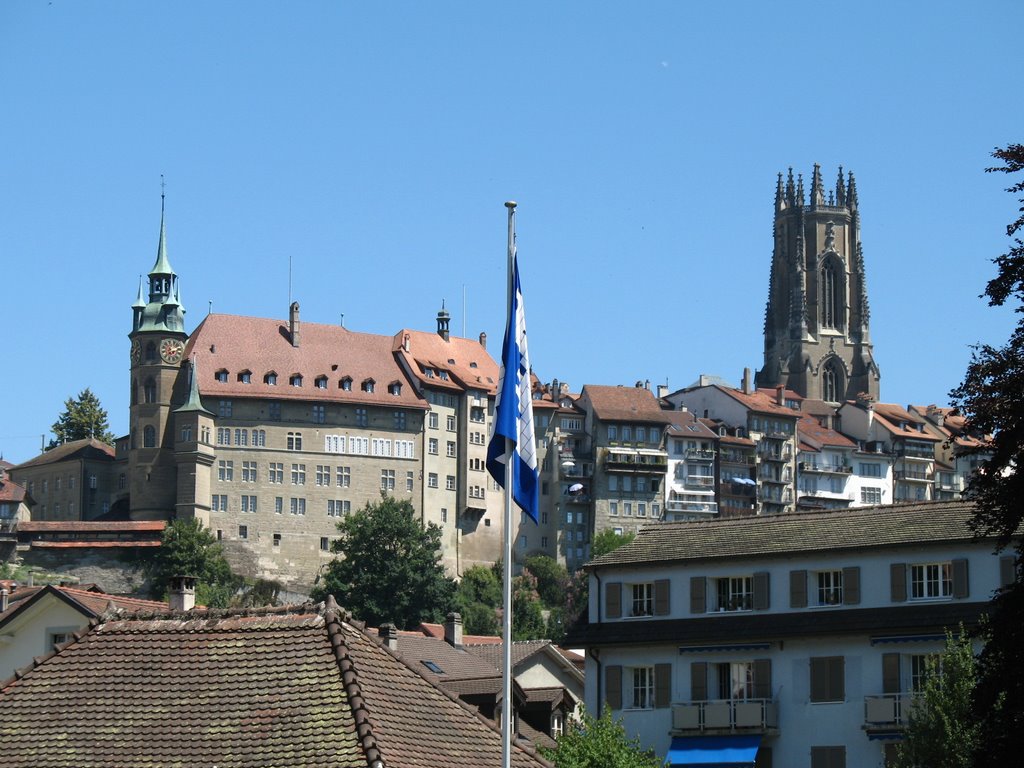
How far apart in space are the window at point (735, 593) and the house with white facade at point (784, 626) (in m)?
0.03

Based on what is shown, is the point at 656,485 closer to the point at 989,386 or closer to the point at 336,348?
the point at 336,348

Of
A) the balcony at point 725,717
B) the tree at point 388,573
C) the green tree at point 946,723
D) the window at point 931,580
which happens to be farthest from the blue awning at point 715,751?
the tree at point 388,573

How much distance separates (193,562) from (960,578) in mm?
102436

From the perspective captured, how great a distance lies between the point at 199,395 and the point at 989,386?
13209cm

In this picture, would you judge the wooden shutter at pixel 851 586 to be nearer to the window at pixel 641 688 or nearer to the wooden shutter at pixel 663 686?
the wooden shutter at pixel 663 686

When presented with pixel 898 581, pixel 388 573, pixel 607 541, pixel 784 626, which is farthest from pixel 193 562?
pixel 898 581

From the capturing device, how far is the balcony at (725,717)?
5341 centimetres

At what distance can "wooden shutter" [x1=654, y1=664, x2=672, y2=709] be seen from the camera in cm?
5509

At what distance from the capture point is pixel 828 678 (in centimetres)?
5291

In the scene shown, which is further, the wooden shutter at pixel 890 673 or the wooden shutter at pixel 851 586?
the wooden shutter at pixel 851 586

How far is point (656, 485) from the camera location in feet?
591

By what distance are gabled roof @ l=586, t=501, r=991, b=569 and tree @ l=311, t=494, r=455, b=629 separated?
8675 cm

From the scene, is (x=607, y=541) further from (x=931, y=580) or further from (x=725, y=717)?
(x=931, y=580)

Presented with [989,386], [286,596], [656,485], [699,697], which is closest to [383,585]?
[286,596]
